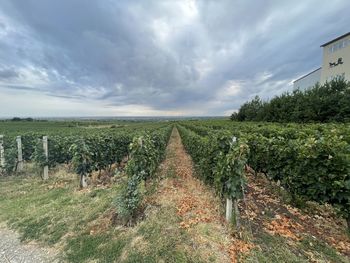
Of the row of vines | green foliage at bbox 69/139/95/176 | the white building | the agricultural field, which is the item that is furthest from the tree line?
green foliage at bbox 69/139/95/176

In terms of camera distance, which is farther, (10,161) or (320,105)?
(320,105)

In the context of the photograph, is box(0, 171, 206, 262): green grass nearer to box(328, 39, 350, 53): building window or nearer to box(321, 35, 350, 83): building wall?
box(321, 35, 350, 83): building wall

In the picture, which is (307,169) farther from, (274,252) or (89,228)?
(89,228)

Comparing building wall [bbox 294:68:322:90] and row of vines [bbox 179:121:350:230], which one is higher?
building wall [bbox 294:68:322:90]

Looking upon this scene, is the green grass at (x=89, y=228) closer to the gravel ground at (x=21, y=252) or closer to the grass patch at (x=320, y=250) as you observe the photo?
the gravel ground at (x=21, y=252)

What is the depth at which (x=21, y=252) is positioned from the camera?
12.4ft

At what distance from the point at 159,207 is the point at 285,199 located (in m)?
3.62

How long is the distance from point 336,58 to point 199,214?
4063 cm

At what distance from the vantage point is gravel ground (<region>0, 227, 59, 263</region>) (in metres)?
3.57

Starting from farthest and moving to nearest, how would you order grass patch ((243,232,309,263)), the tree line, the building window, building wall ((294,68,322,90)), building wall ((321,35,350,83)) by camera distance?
building wall ((294,68,322,90)) → the building window → building wall ((321,35,350,83)) → the tree line → grass patch ((243,232,309,263))

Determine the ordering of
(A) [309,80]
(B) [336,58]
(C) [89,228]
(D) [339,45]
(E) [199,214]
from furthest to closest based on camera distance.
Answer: (A) [309,80]
(B) [336,58]
(D) [339,45]
(E) [199,214]
(C) [89,228]

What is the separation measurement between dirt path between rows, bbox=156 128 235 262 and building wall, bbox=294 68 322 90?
1743 inches

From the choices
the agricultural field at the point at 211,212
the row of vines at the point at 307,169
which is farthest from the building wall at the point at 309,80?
the row of vines at the point at 307,169

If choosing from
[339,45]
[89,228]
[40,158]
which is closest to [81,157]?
[40,158]
